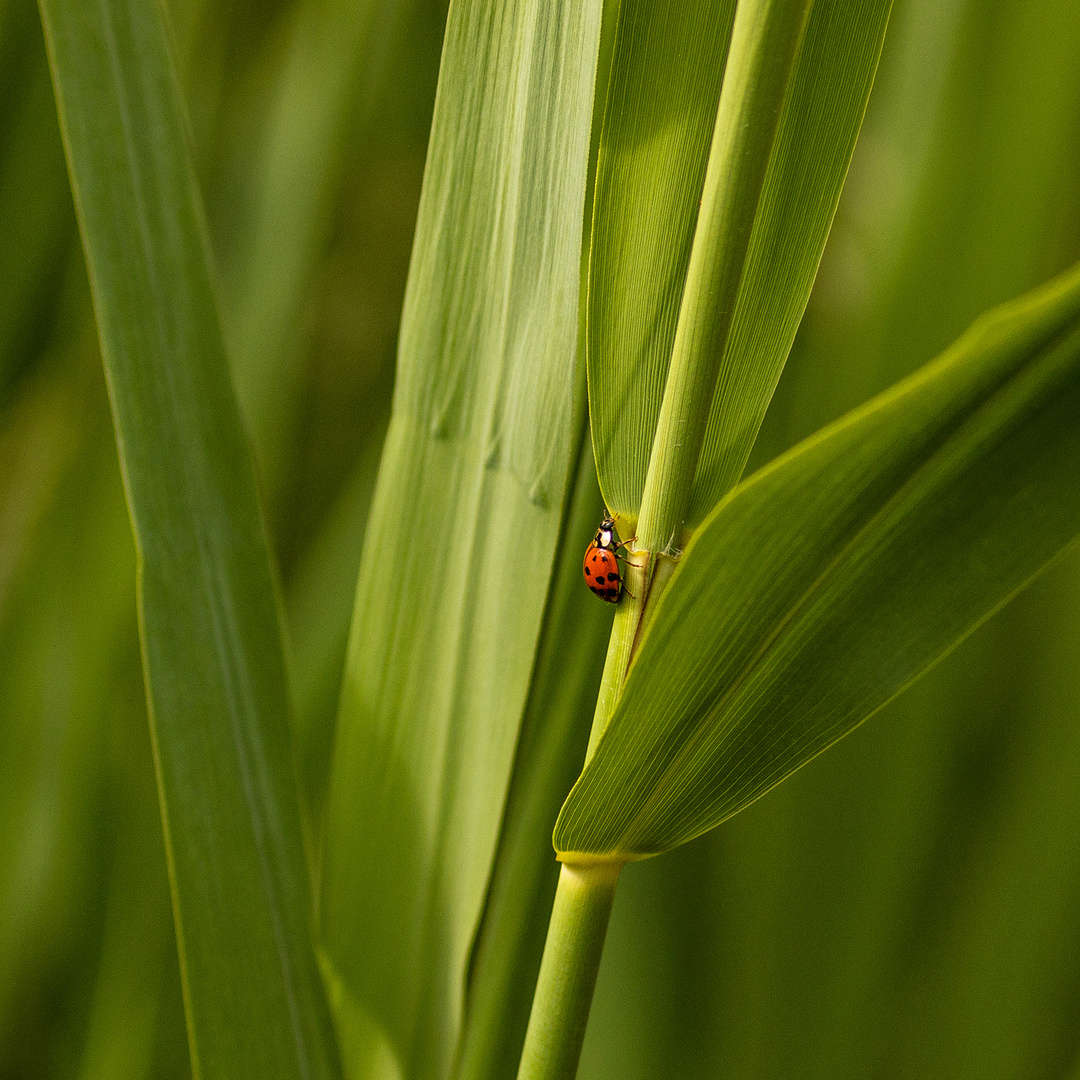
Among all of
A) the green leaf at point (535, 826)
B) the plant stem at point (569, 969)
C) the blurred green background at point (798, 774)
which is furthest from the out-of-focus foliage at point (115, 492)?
the plant stem at point (569, 969)

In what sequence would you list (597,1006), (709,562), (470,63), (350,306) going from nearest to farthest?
(709,562) → (470,63) → (597,1006) → (350,306)

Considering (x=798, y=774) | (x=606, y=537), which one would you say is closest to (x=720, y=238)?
(x=606, y=537)

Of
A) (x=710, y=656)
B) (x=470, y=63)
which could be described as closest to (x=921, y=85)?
(x=470, y=63)

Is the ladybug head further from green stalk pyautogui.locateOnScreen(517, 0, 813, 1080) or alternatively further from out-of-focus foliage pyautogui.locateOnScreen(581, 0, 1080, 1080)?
out-of-focus foliage pyautogui.locateOnScreen(581, 0, 1080, 1080)

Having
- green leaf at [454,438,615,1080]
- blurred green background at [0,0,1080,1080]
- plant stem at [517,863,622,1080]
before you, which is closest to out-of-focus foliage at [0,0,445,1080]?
blurred green background at [0,0,1080,1080]

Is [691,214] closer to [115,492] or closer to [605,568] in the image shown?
[605,568]

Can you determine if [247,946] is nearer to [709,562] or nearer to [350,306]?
Result: [709,562]
